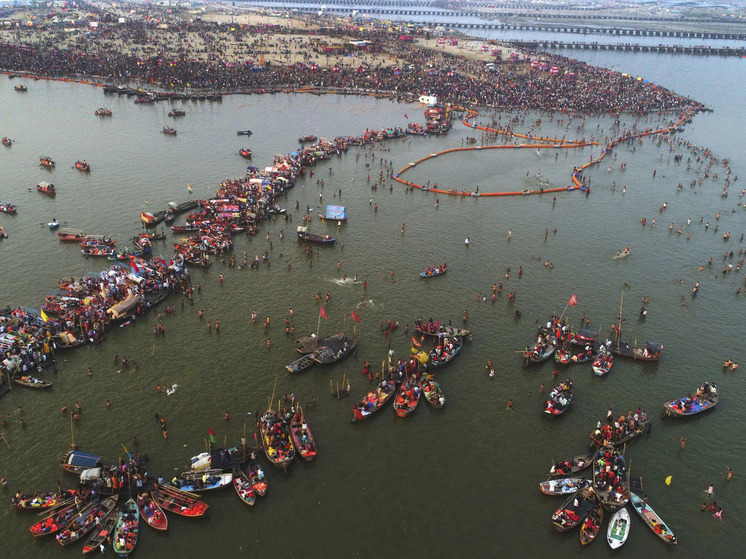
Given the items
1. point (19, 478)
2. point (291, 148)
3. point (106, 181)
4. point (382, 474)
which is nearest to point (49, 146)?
point (106, 181)

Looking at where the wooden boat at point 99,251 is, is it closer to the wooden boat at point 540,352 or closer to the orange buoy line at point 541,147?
the orange buoy line at point 541,147

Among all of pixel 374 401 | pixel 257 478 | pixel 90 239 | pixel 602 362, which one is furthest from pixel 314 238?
pixel 602 362

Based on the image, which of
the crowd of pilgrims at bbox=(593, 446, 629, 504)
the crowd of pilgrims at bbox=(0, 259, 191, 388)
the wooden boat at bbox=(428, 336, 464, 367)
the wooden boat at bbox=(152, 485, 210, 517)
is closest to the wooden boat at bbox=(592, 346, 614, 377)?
the crowd of pilgrims at bbox=(593, 446, 629, 504)

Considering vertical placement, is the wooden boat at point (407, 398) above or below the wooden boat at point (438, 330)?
below

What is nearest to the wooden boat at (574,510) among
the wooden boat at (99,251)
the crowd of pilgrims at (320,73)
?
the wooden boat at (99,251)

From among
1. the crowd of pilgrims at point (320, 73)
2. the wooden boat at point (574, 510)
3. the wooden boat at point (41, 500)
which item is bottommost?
the wooden boat at point (574, 510)

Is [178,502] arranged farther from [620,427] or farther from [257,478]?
[620,427]

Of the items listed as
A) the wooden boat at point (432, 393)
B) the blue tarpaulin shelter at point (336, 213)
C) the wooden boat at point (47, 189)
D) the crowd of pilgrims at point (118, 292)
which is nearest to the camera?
the wooden boat at point (432, 393)
